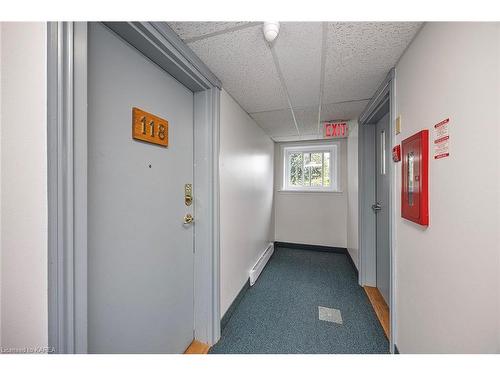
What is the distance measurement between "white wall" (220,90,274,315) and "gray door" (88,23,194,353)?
378 mm

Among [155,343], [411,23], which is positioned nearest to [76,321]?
[155,343]

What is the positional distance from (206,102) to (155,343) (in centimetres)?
160

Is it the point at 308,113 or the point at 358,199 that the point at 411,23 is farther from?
the point at 358,199

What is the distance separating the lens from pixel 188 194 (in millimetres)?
1410

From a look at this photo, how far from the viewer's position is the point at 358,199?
7.75 ft

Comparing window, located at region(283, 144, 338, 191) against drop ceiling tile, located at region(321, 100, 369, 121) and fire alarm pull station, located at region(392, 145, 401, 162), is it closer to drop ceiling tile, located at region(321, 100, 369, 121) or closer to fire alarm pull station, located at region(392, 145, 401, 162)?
drop ceiling tile, located at region(321, 100, 369, 121)

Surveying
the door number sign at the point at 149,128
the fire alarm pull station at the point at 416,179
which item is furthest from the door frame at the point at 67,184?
the fire alarm pull station at the point at 416,179

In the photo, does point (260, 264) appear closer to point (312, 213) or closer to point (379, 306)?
point (379, 306)

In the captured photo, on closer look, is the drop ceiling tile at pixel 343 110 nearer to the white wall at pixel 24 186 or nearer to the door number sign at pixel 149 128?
the door number sign at pixel 149 128

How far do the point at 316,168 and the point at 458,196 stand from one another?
2914 mm

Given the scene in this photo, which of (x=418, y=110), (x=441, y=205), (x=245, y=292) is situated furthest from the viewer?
(x=245, y=292)

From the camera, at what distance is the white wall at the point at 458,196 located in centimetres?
63

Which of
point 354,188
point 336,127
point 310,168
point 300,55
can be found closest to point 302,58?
point 300,55

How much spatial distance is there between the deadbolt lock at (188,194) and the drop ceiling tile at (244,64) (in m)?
0.86
